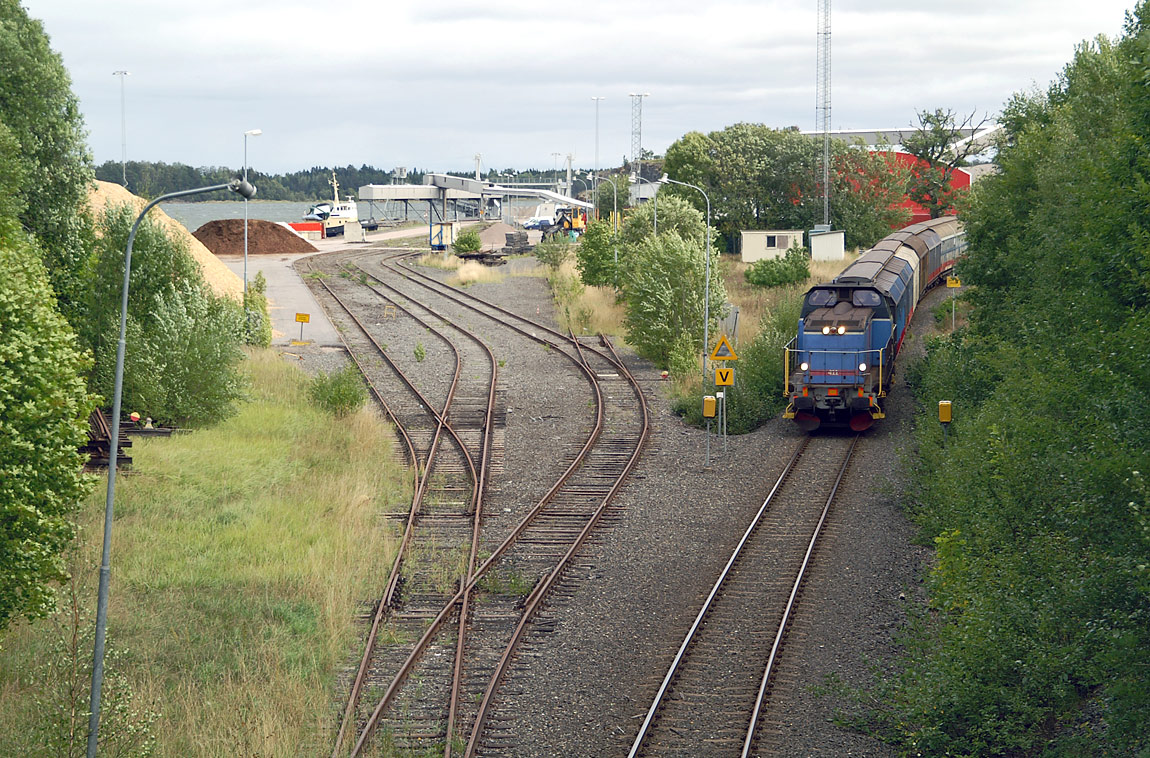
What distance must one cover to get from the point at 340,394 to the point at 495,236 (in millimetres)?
68892

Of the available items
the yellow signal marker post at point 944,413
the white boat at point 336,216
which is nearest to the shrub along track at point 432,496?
the yellow signal marker post at point 944,413

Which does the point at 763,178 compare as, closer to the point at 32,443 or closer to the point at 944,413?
the point at 944,413

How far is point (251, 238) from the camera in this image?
75.8 m

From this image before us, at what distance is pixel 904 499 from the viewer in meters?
19.6

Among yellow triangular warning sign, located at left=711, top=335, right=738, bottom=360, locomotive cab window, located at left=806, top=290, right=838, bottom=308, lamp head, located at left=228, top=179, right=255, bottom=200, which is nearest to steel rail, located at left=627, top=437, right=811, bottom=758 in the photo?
yellow triangular warning sign, located at left=711, top=335, right=738, bottom=360

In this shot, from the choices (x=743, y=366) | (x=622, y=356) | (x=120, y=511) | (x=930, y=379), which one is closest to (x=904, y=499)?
(x=930, y=379)

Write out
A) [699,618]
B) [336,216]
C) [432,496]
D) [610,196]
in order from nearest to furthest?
[699,618], [432,496], [610,196], [336,216]

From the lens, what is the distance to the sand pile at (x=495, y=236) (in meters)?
86.4

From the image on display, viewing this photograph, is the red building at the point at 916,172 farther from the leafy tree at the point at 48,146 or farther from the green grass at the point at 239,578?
the leafy tree at the point at 48,146

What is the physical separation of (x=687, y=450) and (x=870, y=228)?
43994 mm

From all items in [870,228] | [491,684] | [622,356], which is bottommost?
[491,684]

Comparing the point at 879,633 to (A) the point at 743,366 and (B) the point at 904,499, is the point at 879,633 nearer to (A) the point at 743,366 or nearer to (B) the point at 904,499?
(B) the point at 904,499

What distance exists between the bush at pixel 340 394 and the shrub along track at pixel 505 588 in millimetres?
5674

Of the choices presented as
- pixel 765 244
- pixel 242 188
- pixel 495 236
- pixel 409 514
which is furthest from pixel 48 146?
pixel 495 236
